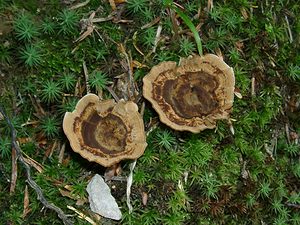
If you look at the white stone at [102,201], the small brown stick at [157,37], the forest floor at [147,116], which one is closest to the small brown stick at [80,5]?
the forest floor at [147,116]

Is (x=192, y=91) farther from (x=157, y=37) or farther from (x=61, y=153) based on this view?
(x=61, y=153)

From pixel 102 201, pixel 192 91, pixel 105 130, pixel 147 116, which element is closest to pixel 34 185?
pixel 102 201

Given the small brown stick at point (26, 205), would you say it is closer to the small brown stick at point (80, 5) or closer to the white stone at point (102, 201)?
the white stone at point (102, 201)

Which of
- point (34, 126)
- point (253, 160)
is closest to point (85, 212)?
point (34, 126)

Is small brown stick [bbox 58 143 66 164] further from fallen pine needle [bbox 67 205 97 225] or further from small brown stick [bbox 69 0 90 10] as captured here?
small brown stick [bbox 69 0 90 10]

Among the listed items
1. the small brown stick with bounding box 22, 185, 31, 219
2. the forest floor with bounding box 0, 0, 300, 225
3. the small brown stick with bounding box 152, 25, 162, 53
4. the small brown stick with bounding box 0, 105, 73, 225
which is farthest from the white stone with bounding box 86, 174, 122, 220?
the small brown stick with bounding box 152, 25, 162, 53

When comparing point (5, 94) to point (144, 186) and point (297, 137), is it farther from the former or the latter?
point (297, 137)
